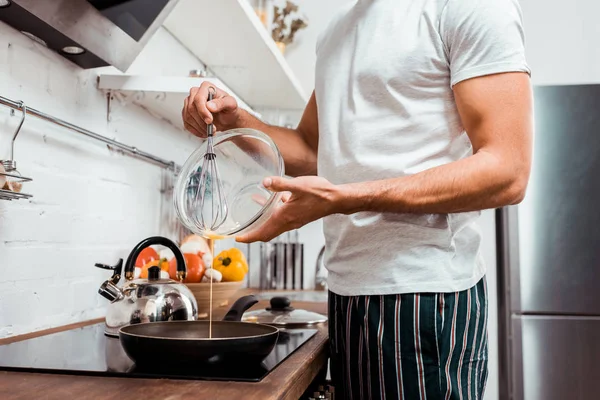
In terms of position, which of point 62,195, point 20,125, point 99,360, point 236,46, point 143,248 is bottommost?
point 99,360

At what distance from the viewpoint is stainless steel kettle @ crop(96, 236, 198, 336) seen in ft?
3.56

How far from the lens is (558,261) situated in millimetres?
2312

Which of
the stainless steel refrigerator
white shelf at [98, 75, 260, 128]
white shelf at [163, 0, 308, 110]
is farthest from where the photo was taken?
the stainless steel refrigerator

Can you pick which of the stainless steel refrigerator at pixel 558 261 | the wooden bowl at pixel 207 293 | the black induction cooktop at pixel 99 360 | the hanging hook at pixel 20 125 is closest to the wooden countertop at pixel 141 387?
the black induction cooktop at pixel 99 360

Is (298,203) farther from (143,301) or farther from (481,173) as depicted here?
(143,301)

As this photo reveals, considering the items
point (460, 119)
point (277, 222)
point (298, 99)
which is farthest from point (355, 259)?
point (298, 99)

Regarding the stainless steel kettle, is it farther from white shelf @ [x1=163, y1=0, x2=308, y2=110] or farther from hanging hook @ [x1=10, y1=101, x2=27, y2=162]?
white shelf @ [x1=163, y1=0, x2=308, y2=110]

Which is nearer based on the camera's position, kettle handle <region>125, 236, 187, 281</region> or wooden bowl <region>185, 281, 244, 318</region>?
kettle handle <region>125, 236, 187, 281</region>

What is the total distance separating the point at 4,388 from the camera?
2.29 feet

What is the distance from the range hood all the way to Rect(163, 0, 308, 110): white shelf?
0.26 metres

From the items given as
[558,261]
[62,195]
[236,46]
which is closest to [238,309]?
[62,195]

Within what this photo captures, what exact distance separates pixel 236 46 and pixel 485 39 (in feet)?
3.57

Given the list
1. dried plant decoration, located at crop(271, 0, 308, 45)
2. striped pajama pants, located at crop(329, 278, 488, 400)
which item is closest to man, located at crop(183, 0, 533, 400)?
striped pajama pants, located at crop(329, 278, 488, 400)

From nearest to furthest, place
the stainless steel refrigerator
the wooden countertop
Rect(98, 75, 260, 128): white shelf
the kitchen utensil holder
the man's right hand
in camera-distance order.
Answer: the wooden countertop
the kitchen utensil holder
the man's right hand
Rect(98, 75, 260, 128): white shelf
the stainless steel refrigerator
